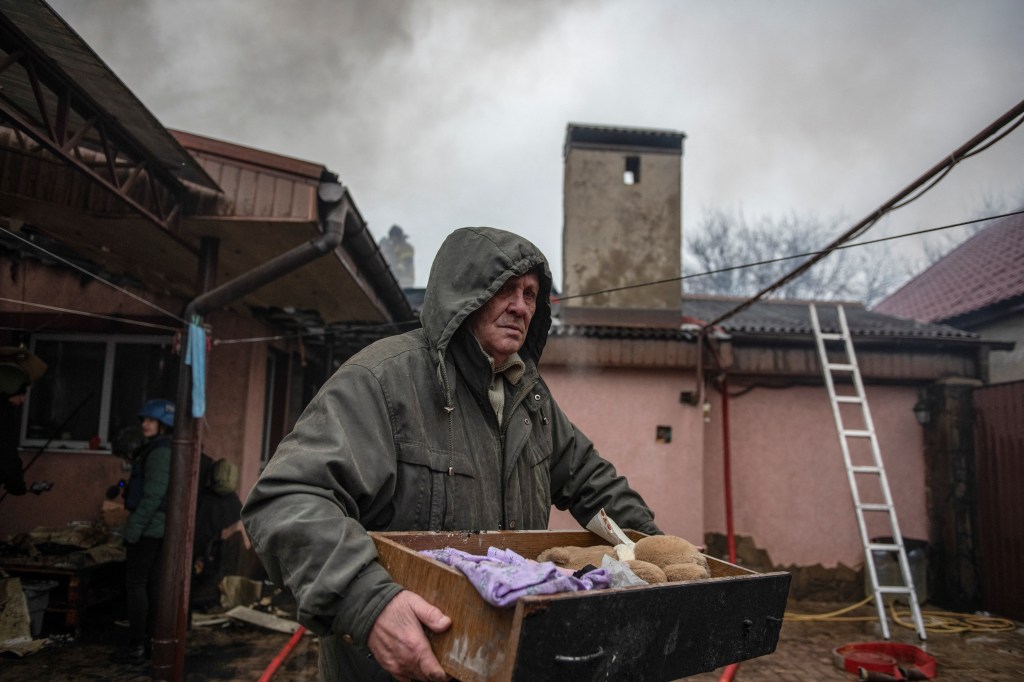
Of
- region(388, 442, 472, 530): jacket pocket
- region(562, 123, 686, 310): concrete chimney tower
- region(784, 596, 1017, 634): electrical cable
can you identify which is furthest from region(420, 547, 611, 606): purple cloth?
region(562, 123, 686, 310): concrete chimney tower

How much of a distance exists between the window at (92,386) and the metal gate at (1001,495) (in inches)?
390

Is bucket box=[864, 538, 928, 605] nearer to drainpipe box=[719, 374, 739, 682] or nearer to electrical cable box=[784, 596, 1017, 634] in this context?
electrical cable box=[784, 596, 1017, 634]

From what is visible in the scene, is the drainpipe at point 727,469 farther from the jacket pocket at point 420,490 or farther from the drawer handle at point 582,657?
the drawer handle at point 582,657

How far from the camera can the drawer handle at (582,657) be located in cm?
129

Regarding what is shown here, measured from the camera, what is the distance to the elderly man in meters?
1.50

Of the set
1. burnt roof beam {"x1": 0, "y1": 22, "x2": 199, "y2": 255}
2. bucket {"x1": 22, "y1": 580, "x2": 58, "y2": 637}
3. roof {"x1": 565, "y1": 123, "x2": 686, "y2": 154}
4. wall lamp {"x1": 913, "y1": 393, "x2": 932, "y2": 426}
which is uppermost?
roof {"x1": 565, "y1": 123, "x2": 686, "y2": 154}

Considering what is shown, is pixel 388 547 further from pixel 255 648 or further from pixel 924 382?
pixel 924 382

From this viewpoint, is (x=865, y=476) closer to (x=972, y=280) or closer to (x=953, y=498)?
(x=953, y=498)

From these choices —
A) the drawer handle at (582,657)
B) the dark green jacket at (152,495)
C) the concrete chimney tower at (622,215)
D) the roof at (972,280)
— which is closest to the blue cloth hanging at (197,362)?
the dark green jacket at (152,495)

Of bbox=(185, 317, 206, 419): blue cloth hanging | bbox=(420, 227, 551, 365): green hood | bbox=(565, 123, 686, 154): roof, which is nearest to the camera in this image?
bbox=(420, 227, 551, 365): green hood

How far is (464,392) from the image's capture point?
86.3 inches

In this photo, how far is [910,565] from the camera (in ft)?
26.5

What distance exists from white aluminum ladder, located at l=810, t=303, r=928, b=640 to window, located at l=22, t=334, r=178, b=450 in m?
7.73

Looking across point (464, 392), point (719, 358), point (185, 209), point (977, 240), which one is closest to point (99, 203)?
point (185, 209)
